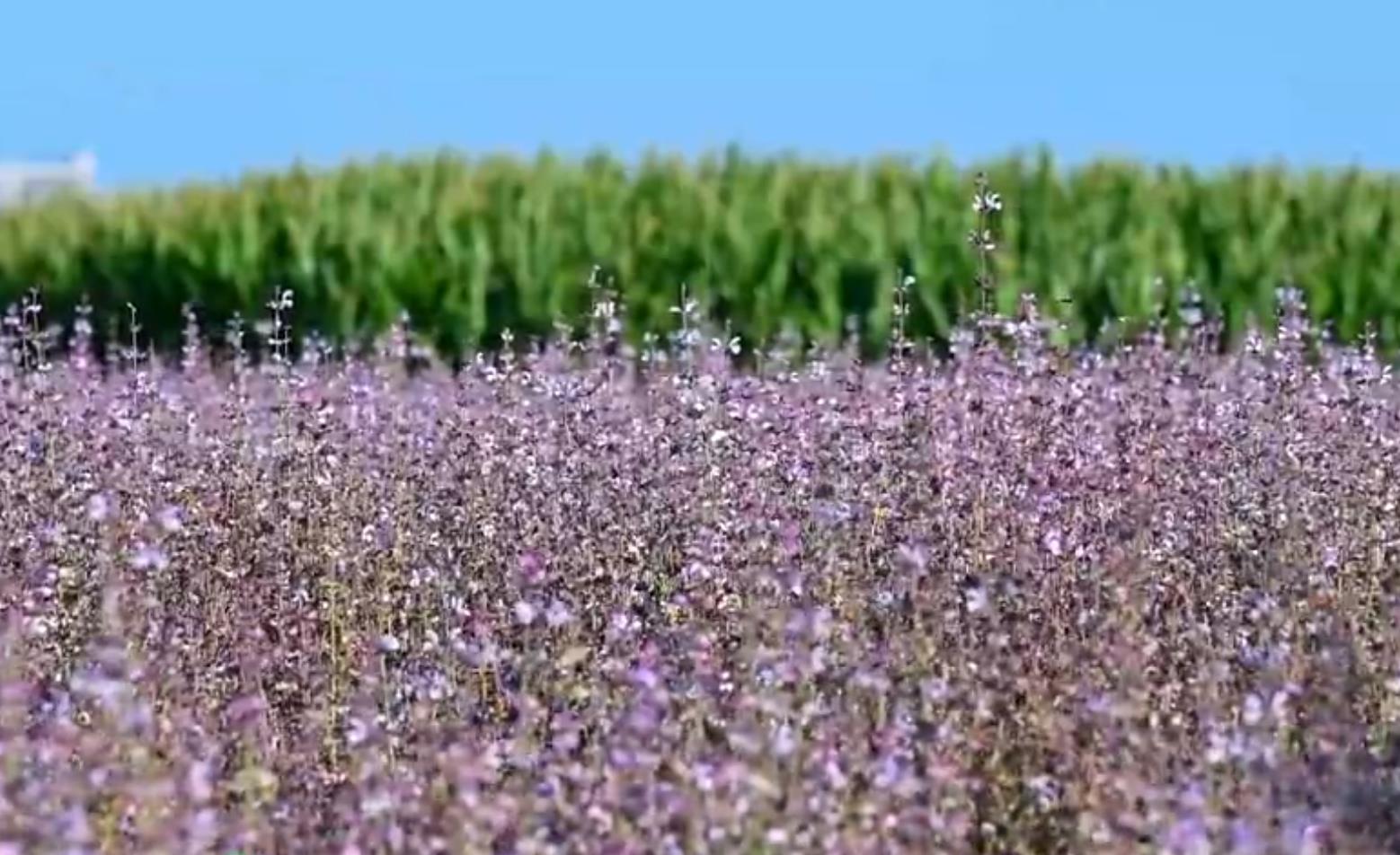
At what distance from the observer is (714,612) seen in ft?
17.4

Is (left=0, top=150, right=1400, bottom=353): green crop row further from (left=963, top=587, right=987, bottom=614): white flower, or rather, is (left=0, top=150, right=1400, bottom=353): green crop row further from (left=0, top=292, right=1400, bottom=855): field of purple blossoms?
(left=963, top=587, right=987, bottom=614): white flower

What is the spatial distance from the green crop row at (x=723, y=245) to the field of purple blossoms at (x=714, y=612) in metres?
7.12

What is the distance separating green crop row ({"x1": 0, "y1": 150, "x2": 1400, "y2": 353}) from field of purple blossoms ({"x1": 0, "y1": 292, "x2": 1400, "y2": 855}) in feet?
23.4

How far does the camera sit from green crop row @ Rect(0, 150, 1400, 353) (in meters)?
15.3

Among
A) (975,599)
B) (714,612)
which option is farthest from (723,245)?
(975,599)

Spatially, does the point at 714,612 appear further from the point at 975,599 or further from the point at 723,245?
the point at 723,245

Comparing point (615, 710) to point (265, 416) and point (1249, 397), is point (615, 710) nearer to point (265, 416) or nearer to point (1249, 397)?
point (1249, 397)

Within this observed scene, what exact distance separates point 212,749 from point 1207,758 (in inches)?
67.3

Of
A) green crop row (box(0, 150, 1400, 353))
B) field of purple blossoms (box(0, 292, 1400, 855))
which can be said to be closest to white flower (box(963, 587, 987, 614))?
field of purple blossoms (box(0, 292, 1400, 855))

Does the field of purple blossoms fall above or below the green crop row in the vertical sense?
below

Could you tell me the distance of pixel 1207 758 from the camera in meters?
4.13

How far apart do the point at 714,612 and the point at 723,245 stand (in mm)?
10162

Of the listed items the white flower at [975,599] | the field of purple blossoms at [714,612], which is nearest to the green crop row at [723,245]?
the field of purple blossoms at [714,612]

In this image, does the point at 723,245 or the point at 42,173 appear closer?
the point at 723,245
